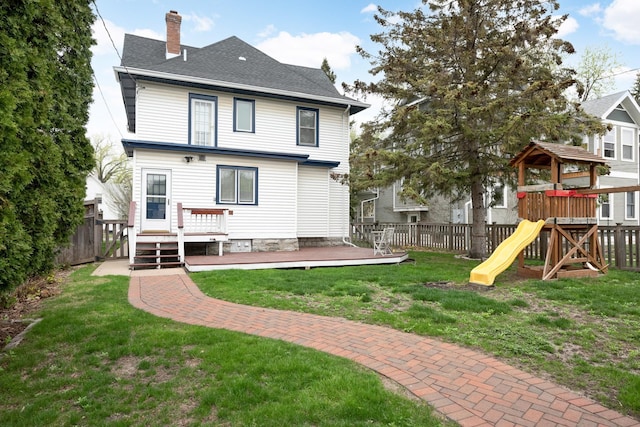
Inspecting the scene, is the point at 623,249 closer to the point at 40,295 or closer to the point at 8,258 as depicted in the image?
the point at 8,258

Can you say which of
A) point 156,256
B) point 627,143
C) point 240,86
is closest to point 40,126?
point 156,256

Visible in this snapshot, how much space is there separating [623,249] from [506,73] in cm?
551

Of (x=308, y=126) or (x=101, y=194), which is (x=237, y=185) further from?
(x=101, y=194)

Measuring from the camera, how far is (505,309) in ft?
18.6

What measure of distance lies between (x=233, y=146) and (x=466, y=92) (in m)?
8.01

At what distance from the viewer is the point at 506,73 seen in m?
10.7

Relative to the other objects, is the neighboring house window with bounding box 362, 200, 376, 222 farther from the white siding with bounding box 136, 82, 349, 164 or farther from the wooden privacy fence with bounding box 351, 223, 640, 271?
the white siding with bounding box 136, 82, 349, 164

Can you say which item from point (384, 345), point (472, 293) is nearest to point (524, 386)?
point (384, 345)

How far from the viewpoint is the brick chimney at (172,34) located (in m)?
14.7

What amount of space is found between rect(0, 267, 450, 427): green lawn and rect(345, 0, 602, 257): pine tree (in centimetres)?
729

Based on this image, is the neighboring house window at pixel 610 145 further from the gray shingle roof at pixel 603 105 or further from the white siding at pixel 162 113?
the white siding at pixel 162 113

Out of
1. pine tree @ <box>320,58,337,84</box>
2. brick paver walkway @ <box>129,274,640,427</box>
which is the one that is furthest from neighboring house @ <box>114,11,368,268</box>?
pine tree @ <box>320,58,337,84</box>

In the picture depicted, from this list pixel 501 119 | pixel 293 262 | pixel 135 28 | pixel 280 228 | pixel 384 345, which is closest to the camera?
pixel 384 345

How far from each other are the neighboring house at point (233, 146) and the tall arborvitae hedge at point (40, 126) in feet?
18.9
